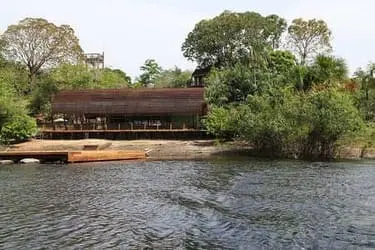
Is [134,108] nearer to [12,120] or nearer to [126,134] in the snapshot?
[126,134]

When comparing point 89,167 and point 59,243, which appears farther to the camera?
point 89,167

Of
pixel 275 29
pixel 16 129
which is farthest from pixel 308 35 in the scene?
pixel 16 129

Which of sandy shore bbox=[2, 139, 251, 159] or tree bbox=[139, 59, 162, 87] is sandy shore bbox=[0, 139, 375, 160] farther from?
tree bbox=[139, 59, 162, 87]

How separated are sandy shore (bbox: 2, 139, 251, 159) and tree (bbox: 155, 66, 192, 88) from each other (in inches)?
1674

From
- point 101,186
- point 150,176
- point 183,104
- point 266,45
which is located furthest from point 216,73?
point 101,186

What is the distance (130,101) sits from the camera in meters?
58.7

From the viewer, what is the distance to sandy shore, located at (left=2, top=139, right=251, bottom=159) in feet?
148

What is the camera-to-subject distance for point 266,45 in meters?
75.7

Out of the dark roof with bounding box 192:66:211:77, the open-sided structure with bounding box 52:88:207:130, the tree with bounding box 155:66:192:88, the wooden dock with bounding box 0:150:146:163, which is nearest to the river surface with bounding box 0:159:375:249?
the wooden dock with bounding box 0:150:146:163

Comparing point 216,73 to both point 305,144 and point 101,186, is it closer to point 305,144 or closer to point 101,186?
point 305,144

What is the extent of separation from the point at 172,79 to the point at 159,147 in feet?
187

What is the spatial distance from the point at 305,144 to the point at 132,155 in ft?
47.2

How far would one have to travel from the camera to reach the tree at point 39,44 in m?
65.9

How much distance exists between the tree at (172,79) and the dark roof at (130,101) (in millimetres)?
34056
